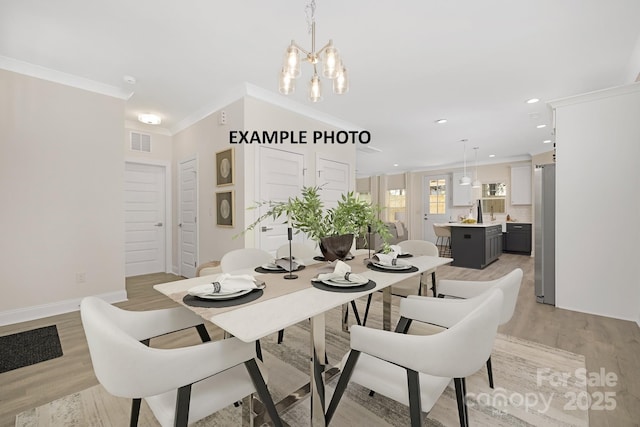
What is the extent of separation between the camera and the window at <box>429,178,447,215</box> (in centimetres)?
876

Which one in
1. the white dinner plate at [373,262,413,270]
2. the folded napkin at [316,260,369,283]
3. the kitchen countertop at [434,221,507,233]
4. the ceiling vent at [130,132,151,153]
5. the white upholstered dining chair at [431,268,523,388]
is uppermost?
the ceiling vent at [130,132,151,153]

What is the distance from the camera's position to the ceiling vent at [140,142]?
14.5 feet

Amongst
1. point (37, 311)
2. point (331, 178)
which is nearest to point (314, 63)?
point (331, 178)

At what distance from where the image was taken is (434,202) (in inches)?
352

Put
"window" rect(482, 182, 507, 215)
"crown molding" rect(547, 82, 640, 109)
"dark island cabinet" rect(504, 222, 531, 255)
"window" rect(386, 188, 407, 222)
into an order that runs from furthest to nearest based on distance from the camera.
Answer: "window" rect(386, 188, 407, 222), "window" rect(482, 182, 507, 215), "dark island cabinet" rect(504, 222, 531, 255), "crown molding" rect(547, 82, 640, 109)

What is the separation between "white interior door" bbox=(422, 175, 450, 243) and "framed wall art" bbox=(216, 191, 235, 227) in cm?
703

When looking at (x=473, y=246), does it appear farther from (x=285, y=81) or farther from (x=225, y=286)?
(x=225, y=286)

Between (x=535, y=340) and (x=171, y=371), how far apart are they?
109 inches

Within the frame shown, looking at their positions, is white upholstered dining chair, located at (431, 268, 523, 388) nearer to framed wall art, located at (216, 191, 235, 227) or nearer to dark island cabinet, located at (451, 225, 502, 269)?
framed wall art, located at (216, 191, 235, 227)

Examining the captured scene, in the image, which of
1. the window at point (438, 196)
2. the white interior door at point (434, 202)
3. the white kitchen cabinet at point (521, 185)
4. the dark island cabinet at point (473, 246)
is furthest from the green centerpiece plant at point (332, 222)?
the window at point (438, 196)

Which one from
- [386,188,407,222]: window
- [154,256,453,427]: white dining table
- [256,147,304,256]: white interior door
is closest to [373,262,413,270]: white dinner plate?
[154,256,453,427]: white dining table

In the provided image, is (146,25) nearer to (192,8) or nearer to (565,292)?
(192,8)

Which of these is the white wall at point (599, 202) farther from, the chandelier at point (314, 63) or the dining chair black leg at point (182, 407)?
the dining chair black leg at point (182, 407)

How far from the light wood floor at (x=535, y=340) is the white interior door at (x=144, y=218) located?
1.23 meters
